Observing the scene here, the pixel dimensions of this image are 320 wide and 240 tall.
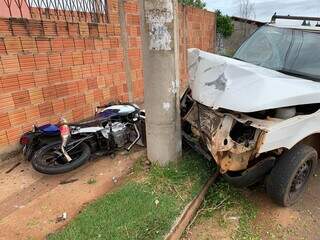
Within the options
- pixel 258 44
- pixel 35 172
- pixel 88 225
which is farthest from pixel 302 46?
pixel 35 172

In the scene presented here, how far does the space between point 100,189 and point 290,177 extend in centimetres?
211

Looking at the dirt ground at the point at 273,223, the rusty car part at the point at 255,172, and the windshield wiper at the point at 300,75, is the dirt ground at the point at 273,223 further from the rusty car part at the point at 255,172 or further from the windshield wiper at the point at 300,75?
the windshield wiper at the point at 300,75

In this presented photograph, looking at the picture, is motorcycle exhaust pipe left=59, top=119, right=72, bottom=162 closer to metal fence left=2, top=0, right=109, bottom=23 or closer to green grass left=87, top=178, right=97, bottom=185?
green grass left=87, top=178, right=97, bottom=185

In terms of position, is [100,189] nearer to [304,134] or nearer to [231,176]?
[231,176]

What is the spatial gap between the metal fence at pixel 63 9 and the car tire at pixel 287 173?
380cm

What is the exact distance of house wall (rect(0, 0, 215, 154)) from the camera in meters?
4.32

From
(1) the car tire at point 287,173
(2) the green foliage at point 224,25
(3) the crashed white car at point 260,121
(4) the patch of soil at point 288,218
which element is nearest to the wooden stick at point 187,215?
(3) the crashed white car at point 260,121

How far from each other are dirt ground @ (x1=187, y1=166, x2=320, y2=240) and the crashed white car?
16cm

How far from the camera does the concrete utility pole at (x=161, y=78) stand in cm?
Result: 362

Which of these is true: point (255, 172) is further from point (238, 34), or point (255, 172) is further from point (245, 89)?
point (238, 34)

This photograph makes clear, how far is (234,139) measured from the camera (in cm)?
353

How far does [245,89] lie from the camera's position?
3381 millimetres

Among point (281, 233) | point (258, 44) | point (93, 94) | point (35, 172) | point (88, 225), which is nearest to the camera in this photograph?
point (88, 225)

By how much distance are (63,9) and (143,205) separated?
3.44 m
